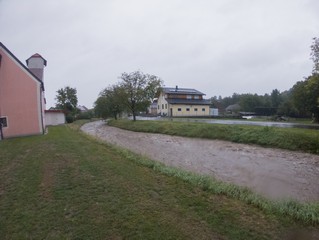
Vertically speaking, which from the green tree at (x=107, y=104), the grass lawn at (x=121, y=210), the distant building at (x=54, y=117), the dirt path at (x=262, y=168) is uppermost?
the green tree at (x=107, y=104)

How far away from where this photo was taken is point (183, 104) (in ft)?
185

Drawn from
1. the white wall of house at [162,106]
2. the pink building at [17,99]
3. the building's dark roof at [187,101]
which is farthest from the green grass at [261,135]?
the white wall of house at [162,106]

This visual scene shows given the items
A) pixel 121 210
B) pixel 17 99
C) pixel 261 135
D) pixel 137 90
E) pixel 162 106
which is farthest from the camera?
pixel 162 106

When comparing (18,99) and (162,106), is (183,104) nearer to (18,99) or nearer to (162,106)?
(162,106)

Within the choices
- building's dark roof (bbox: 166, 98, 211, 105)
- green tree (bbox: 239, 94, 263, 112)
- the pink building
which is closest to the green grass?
the pink building

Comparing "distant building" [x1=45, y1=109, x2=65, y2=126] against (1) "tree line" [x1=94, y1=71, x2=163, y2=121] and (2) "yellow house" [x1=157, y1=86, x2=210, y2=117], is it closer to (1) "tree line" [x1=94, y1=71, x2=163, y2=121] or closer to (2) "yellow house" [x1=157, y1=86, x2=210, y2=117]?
(1) "tree line" [x1=94, y1=71, x2=163, y2=121]

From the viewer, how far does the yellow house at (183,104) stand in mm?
55844

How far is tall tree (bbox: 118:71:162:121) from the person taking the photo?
4000 centimetres

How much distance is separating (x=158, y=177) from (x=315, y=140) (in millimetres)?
11279

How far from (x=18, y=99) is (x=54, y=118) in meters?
23.0

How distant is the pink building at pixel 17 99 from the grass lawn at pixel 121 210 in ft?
42.7

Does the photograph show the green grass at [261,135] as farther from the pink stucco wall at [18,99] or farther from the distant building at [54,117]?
the distant building at [54,117]

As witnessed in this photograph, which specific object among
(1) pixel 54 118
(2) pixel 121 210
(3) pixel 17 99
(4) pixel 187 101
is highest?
(4) pixel 187 101

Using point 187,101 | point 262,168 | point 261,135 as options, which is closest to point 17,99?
point 262,168
